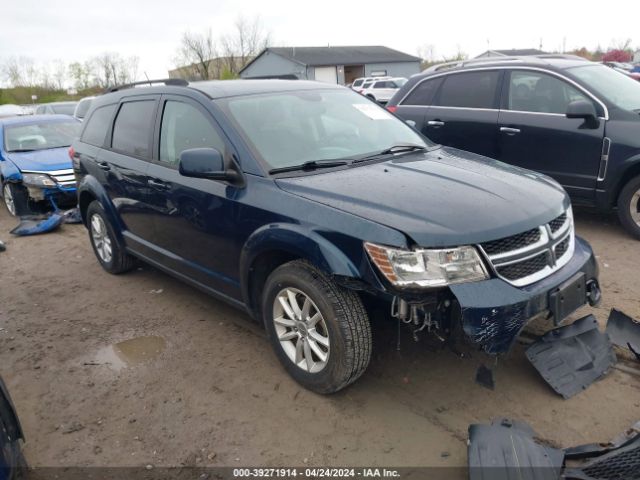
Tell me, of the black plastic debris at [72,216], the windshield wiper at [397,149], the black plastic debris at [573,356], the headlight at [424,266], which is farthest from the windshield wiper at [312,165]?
the black plastic debris at [72,216]

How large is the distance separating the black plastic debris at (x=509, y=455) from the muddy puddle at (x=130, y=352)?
94.8 inches

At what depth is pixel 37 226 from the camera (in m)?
7.68

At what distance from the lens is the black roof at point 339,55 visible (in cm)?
4928

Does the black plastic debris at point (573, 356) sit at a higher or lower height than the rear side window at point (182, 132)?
lower

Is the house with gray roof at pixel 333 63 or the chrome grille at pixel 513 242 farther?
the house with gray roof at pixel 333 63

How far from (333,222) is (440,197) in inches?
24.8

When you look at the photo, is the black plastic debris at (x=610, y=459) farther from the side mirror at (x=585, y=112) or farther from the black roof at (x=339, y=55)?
the black roof at (x=339, y=55)

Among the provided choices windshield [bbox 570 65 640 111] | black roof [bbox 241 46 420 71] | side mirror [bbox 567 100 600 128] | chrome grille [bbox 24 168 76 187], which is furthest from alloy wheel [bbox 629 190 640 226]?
black roof [bbox 241 46 420 71]

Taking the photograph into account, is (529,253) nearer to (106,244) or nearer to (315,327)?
(315,327)

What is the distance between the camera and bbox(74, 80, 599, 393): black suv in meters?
2.70

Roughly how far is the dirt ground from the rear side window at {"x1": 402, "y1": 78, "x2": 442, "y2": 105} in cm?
328

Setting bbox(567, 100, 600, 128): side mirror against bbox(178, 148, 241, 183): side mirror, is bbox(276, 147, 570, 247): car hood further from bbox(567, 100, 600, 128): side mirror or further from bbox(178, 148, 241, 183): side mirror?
bbox(567, 100, 600, 128): side mirror

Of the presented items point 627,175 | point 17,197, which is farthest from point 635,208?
point 17,197

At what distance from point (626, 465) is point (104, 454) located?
258 cm
